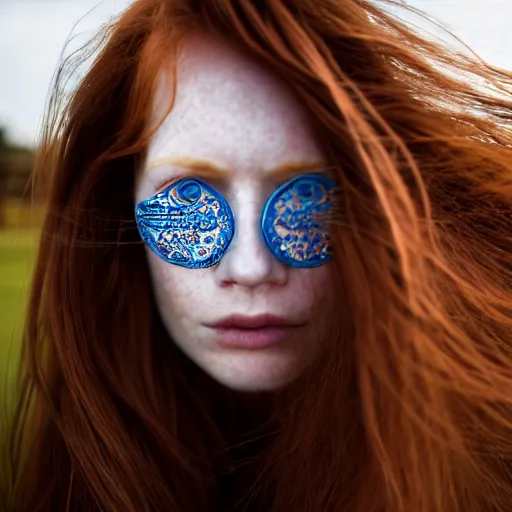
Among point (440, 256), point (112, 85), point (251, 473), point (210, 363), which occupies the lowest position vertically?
point (251, 473)

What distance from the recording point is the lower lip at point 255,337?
2.54 feet

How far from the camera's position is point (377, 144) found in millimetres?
684

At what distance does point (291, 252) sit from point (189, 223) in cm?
10

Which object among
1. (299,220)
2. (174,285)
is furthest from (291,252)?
(174,285)

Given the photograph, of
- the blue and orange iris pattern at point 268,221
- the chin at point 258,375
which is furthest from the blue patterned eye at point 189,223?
the chin at point 258,375

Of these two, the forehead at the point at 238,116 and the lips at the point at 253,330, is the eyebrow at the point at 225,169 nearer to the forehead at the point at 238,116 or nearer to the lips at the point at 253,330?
the forehead at the point at 238,116

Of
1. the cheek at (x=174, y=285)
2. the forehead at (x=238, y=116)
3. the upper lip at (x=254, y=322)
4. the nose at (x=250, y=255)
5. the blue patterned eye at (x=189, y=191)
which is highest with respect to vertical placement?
the forehead at (x=238, y=116)

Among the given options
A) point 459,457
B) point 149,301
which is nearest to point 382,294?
point 459,457

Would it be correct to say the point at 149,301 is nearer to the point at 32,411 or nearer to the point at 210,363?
the point at 210,363

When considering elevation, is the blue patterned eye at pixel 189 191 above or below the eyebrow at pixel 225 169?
below

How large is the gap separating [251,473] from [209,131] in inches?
15.9

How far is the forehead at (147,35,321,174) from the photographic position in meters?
0.73

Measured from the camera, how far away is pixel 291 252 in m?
0.74

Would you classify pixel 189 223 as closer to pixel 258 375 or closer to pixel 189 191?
pixel 189 191
